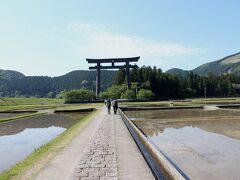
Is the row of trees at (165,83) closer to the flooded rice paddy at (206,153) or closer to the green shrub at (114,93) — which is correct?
the green shrub at (114,93)

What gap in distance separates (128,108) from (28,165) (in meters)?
44.5

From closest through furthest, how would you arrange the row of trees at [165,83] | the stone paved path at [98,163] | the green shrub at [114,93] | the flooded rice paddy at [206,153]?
the stone paved path at [98,163], the flooded rice paddy at [206,153], the green shrub at [114,93], the row of trees at [165,83]

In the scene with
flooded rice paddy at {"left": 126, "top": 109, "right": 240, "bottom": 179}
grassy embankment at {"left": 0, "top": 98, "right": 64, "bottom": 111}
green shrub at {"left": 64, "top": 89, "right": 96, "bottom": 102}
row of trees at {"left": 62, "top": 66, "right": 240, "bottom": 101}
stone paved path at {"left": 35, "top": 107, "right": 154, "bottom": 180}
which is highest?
row of trees at {"left": 62, "top": 66, "right": 240, "bottom": 101}

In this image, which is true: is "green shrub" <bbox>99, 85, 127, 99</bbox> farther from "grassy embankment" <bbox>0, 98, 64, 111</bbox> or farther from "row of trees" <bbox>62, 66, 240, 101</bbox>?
"grassy embankment" <bbox>0, 98, 64, 111</bbox>

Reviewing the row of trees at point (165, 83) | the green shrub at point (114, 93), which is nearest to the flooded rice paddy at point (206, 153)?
the green shrub at point (114, 93)

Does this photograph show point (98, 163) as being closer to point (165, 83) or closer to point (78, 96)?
point (78, 96)

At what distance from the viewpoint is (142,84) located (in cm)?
11888

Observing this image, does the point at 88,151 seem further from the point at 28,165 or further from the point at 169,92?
the point at 169,92

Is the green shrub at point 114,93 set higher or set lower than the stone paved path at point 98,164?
higher

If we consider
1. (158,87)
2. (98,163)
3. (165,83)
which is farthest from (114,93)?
(98,163)

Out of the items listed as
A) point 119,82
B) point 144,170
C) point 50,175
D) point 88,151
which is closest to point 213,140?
point 88,151

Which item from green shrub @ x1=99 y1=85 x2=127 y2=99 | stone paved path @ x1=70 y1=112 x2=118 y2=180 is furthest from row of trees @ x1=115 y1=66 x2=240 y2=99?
stone paved path @ x1=70 y1=112 x2=118 y2=180

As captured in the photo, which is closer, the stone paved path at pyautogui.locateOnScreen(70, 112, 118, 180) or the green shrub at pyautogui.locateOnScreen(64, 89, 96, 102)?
the stone paved path at pyautogui.locateOnScreen(70, 112, 118, 180)

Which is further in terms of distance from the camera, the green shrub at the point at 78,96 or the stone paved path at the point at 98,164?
the green shrub at the point at 78,96
